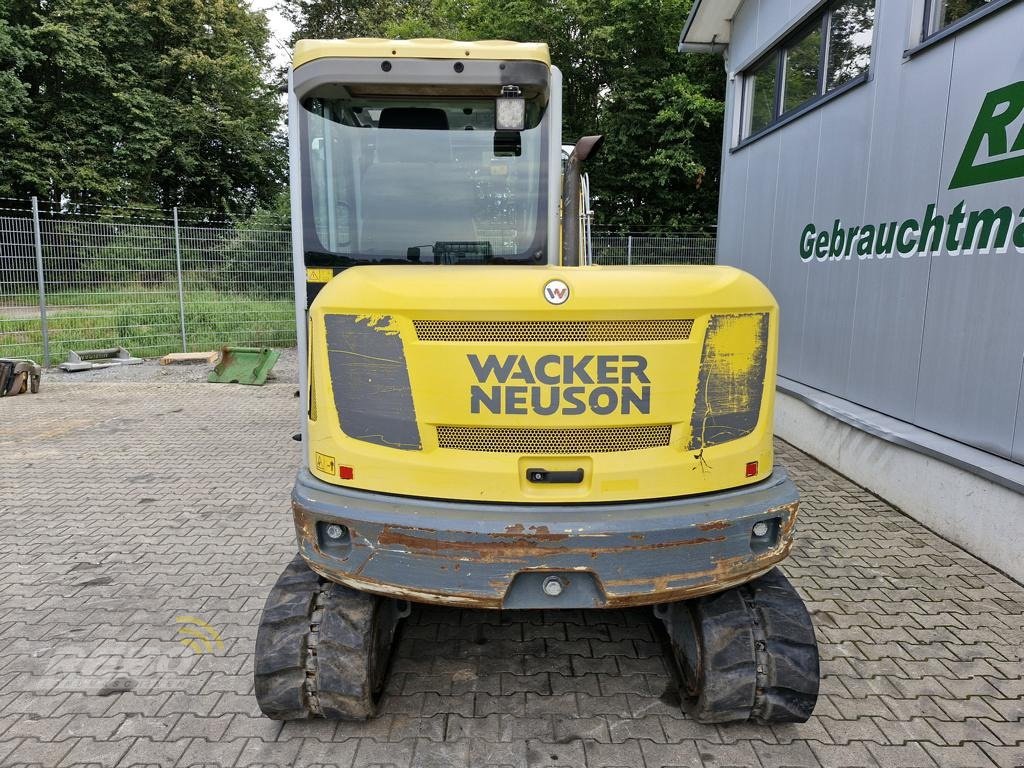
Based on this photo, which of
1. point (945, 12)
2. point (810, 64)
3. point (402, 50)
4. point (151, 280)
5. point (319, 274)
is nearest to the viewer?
point (402, 50)

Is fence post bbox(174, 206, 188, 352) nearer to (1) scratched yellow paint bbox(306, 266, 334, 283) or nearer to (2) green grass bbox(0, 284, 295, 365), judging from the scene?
(2) green grass bbox(0, 284, 295, 365)

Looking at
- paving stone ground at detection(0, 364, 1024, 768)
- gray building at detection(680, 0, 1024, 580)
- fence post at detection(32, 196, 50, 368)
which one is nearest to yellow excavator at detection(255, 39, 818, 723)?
paving stone ground at detection(0, 364, 1024, 768)

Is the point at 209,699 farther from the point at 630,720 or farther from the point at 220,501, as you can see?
the point at 220,501

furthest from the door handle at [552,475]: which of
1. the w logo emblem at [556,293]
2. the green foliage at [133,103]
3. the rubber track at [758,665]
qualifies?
the green foliage at [133,103]

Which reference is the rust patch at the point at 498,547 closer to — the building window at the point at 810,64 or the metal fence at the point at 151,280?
the building window at the point at 810,64

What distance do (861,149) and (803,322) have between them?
184 centimetres

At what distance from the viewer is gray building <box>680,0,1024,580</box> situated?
4.40 m

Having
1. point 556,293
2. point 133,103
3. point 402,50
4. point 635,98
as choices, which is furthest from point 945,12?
point 133,103

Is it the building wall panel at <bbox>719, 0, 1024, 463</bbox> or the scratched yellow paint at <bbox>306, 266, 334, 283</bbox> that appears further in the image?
the building wall panel at <bbox>719, 0, 1024, 463</bbox>

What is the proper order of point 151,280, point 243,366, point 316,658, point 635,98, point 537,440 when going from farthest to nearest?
1. point 635,98
2. point 151,280
3. point 243,366
4. point 316,658
5. point 537,440

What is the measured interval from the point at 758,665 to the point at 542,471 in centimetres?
116

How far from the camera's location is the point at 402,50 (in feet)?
11.6

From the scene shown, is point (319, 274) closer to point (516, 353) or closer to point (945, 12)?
point (516, 353)

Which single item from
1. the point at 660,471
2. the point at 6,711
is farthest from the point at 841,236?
the point at 6,711
